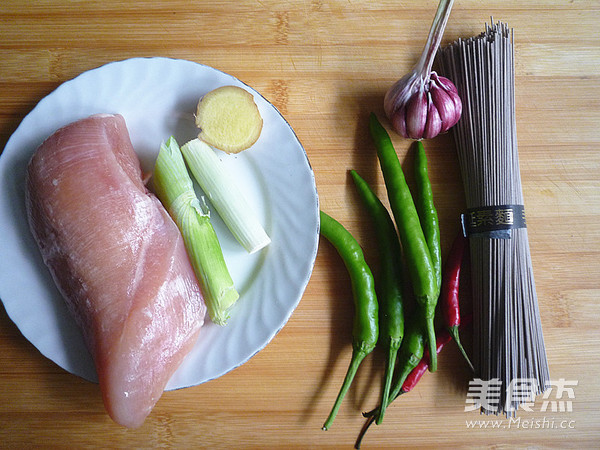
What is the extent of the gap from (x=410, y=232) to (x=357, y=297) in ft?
0.84

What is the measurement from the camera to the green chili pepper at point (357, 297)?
1299 millimetres

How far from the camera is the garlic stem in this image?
1048mm

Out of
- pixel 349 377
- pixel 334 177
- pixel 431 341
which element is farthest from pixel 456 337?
pixel 334 177

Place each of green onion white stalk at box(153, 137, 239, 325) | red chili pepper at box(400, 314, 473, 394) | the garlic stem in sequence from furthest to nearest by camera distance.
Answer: red chili pepper at box(400, 314, 473, 394) < green onion white stalk at box(153, 137, 239, 325) < the garlic stem

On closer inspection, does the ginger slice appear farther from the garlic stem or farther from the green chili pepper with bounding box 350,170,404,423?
the garlic stem

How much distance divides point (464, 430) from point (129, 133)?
1.43 metres

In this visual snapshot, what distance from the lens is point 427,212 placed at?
137 cm

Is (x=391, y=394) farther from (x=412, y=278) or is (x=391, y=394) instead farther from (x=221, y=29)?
(x=221, y=29)

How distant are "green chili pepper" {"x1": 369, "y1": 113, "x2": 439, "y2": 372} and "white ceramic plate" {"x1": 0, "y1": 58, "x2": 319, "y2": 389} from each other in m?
0.25

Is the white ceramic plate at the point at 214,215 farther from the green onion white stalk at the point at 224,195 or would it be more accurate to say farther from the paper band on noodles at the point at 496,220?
the paper band on noodles at the point at 496,220

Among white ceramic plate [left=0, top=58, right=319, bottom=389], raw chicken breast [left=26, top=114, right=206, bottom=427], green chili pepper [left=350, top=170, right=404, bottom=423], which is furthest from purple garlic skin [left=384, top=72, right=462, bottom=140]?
raw chicken breast [left=26, top=114, right=206, bottom=427]

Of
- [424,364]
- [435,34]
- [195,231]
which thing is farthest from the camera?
[424,364]

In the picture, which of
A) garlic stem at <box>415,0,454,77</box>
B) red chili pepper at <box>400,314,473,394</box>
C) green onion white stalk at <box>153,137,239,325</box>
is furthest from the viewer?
red chili pepper at <box>400,314,473,394</box>

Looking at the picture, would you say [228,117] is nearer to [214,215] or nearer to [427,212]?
[214,215]
